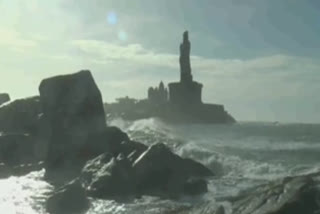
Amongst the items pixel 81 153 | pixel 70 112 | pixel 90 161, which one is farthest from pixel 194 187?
pixel 70 112

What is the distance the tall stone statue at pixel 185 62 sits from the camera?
502ft

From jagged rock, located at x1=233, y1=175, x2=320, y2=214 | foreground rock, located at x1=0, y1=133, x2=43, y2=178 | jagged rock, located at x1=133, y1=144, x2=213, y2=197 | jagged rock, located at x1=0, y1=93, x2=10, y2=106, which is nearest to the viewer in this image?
jagged rock, located at x1=233, y1=175, x2=320, y2=214

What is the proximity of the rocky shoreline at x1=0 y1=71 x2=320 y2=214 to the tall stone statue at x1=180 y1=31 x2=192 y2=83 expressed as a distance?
362ft

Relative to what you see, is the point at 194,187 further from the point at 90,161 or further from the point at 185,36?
the point at 185,36

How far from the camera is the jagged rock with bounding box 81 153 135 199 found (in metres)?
25.4

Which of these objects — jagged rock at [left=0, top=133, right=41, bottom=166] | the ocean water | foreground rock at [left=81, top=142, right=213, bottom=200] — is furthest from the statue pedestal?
foreground rock at [left=81, top=142, right=213, bottom=200]

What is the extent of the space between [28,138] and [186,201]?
1908cm

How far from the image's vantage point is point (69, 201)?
891 inches

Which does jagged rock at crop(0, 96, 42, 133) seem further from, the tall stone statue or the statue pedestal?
the tall stone statue

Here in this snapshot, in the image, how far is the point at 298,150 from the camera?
148ft

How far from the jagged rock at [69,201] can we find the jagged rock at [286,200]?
312 inches

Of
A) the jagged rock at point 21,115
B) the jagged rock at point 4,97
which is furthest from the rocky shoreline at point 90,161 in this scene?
the jagged rock at point 4,97

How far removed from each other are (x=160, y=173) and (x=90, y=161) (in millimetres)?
4967

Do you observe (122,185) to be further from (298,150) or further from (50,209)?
(298,150)
